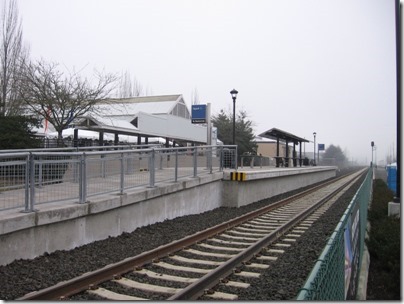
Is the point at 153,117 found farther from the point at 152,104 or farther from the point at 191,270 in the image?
the point at 191,270

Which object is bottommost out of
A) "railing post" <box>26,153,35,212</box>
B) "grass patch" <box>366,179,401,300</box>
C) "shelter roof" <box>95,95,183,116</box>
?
"grass patch" <box>366,179,401,300</box>

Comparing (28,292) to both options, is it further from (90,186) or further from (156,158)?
(156,158)

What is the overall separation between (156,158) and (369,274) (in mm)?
5922

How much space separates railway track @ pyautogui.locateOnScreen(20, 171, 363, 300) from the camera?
560cm

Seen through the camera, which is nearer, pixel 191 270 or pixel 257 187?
pixel 191 270

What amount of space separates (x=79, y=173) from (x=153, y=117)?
85.9 feet

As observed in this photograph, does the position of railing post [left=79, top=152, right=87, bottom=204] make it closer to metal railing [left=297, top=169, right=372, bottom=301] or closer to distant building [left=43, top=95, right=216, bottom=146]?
metal railing [left=297, top=169, right=372, bottom=301]

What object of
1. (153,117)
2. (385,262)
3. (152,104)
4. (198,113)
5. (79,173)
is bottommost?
(385,262)

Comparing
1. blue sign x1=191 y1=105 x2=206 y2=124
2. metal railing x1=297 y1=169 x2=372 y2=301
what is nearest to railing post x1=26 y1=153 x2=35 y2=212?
metal railing x1=297 y1=169 x2=372 y2=301

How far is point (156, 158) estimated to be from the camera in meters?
11.5

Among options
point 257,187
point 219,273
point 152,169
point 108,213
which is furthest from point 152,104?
point 219,273

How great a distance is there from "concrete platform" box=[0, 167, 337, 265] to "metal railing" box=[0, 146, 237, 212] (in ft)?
0.73

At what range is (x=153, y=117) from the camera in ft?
112

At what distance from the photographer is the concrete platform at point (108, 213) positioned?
Result: 21.5 feet
